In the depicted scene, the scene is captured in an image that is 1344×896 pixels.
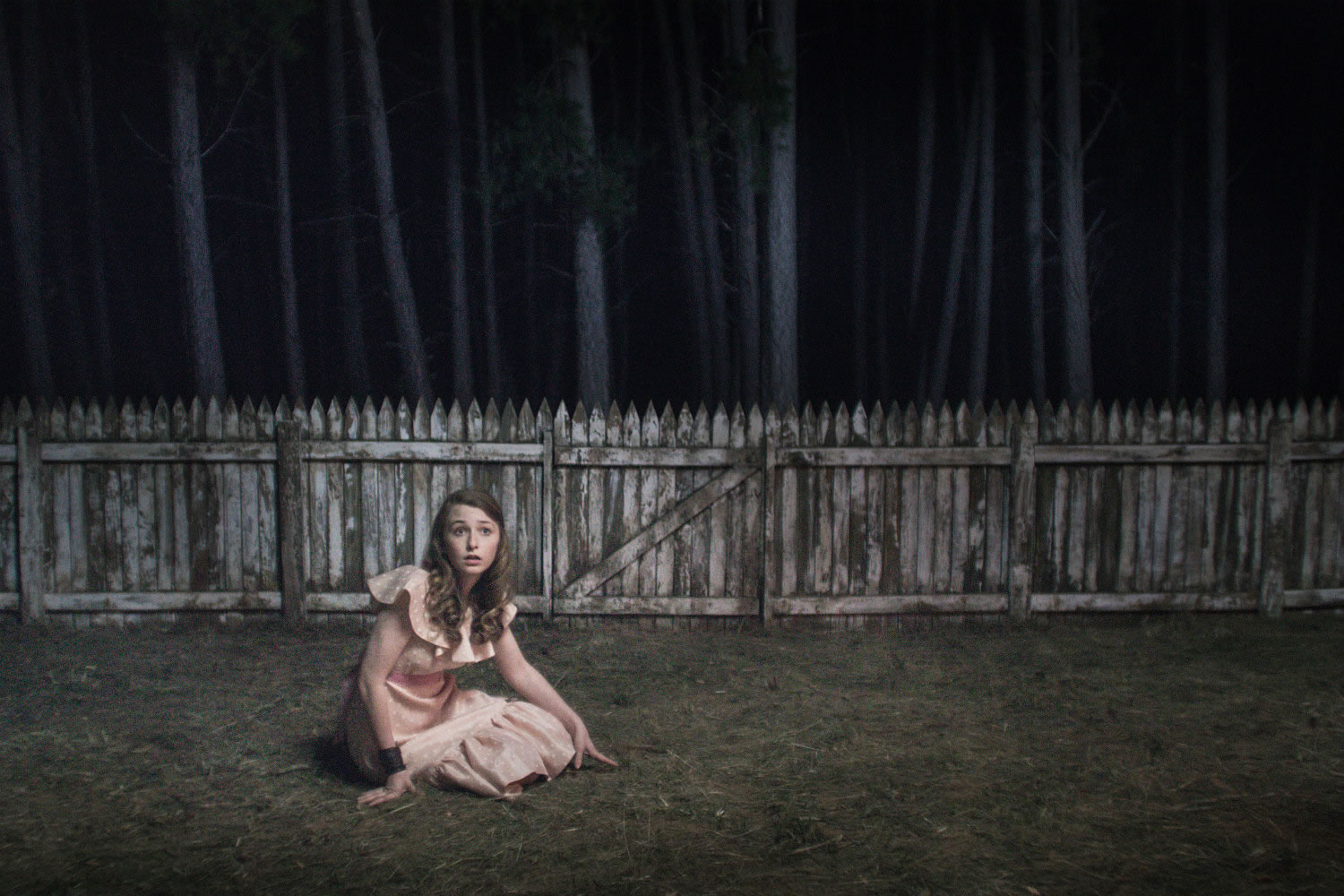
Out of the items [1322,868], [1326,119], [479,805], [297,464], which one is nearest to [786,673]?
[479,805]

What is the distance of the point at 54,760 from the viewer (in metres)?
4.52

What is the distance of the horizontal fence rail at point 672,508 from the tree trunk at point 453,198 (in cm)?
877

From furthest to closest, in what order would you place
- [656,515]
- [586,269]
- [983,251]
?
[983,251] → [586,269] → [656,515]

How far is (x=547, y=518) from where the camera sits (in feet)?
23.2

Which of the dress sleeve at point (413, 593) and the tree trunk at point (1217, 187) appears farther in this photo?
the tree trunk at point (1217, 187)

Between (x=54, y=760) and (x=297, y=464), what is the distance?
2.87m

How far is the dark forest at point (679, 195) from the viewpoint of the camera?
12.9 meters

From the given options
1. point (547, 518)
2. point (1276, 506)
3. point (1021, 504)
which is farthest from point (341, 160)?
point (1276, 506)

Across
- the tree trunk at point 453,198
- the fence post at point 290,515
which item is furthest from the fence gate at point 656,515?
the tree trunk at point 453,198

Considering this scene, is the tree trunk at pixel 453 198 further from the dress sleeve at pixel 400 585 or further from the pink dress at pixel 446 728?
the dress sleeve at pixel 400 585

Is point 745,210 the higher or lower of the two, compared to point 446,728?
higher

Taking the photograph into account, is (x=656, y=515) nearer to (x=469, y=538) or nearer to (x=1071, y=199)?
(x=469, y=538)

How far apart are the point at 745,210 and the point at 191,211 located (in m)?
6.93

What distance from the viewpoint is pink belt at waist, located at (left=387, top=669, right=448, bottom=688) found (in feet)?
13.4
